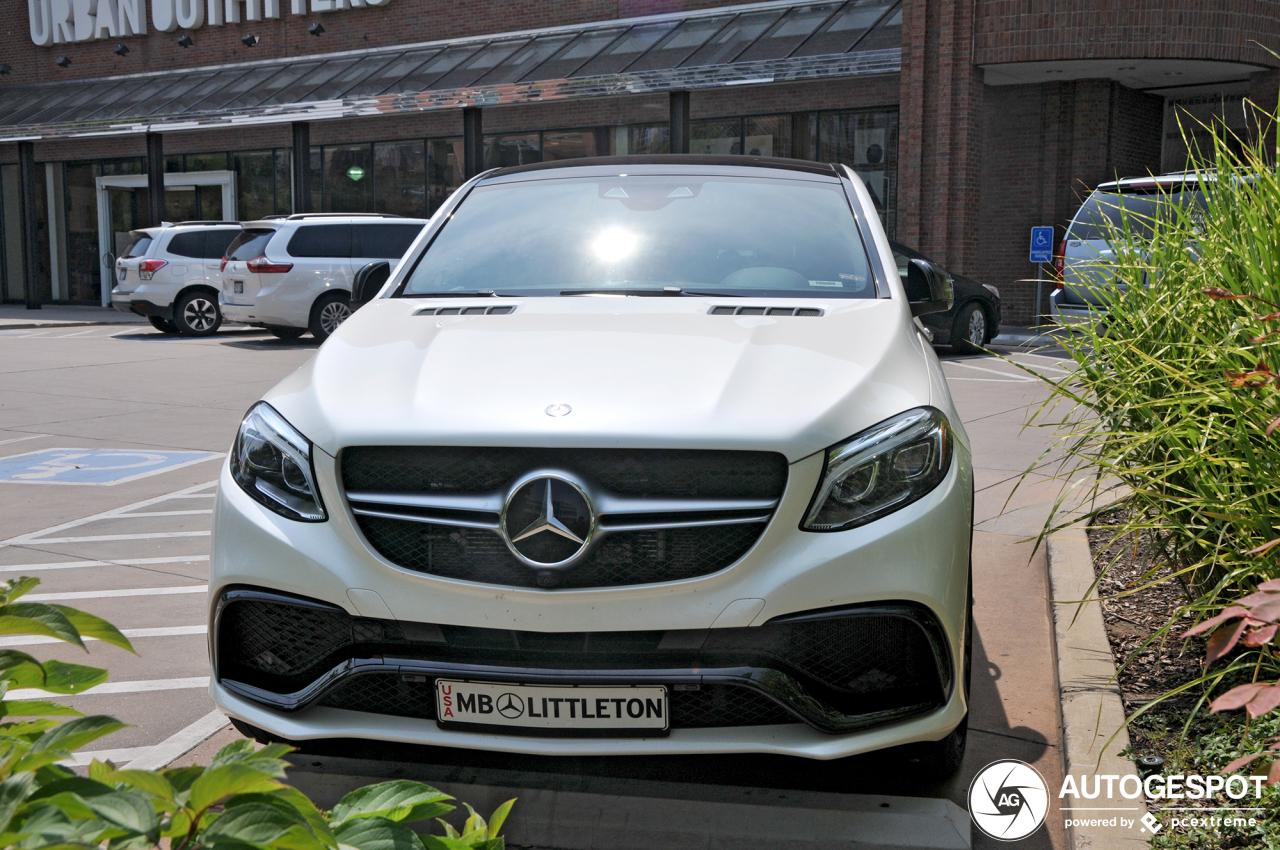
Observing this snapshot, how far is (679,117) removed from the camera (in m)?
21.9

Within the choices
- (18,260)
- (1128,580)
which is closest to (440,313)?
(1128,580)

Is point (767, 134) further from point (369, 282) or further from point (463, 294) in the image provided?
point (463, 294)

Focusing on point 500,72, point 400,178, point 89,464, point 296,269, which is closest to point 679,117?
point 500,72

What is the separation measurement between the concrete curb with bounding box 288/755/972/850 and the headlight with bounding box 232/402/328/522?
0.74m

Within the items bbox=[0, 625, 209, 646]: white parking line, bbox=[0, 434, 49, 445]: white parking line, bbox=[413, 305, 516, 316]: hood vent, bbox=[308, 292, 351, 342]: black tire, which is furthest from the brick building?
bbox=[413, 305, 516, 316]: hood vent

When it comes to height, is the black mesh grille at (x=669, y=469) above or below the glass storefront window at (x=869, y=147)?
below

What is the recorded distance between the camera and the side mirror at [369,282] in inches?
171

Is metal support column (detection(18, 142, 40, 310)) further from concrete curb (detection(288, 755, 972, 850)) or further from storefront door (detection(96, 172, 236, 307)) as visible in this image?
concrete curb (detection(288, 755, 972, 850))

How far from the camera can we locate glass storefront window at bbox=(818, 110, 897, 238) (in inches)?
845

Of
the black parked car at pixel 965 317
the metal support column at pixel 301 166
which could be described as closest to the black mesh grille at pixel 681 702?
the black parked car at pixel 965 317

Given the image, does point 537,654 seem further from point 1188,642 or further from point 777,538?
point 1188,642

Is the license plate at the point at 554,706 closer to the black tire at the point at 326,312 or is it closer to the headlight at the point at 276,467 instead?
the headlight at the point at 276,467

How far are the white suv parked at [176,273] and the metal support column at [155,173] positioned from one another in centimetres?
828

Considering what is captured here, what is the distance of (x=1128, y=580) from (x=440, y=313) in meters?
2.75
